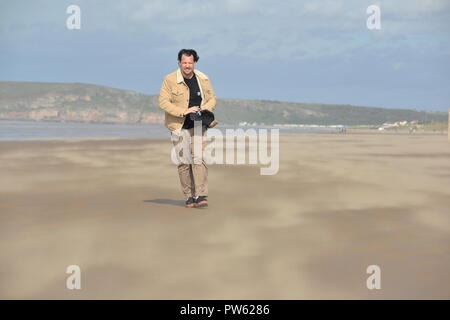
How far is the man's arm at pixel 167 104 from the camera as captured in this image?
6863mm

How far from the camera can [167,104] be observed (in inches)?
272

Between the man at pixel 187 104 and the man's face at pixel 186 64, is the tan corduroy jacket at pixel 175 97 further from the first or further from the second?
the man's face at pixel 186 64

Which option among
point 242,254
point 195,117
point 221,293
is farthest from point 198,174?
point 221,293

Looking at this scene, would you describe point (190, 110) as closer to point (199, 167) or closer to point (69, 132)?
point (199, 167)

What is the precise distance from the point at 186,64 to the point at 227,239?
2.79 meters

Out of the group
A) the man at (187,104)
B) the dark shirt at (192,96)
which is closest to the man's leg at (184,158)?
the man at (187,104)

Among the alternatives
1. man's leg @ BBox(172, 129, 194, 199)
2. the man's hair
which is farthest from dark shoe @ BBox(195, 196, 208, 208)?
the man's hair

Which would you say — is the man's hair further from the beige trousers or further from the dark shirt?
the beige trousers

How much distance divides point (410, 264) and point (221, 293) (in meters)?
1.90

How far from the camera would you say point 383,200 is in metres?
8.25

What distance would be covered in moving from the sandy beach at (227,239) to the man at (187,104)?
53 centimetres

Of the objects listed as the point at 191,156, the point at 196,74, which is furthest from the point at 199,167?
the point at 196,74
